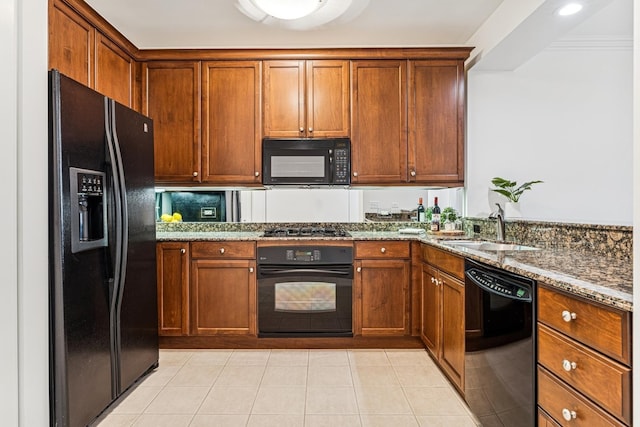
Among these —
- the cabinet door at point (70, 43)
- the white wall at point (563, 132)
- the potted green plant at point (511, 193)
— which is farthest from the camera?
the white wall at point (563, 132)

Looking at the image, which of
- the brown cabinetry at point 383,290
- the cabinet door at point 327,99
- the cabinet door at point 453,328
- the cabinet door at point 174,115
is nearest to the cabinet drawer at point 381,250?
the brown cabinetry at point 383,290

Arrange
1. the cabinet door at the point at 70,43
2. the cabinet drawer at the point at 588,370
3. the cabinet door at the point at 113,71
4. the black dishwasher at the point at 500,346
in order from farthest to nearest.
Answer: the cabinet door at the point at 113,71, the cabinet door at the point at 70,43, the black dishwasher at the point at 500,346, the cabinet drawer at the point at 588,370

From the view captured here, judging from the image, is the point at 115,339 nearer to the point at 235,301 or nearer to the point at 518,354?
the point at 235,301

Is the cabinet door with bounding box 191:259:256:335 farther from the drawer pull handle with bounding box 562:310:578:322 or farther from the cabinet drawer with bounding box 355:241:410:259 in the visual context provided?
the drawer pull handle with bounding box 562:310:578:322

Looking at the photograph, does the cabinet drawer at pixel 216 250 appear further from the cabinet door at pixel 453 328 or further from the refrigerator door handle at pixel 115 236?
the cabinet door at pixel 453 328

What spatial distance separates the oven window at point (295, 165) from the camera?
128 inches

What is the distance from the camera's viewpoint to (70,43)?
96.2 inches

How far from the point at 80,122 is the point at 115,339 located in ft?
3.79

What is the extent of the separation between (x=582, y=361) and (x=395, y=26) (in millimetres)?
2567

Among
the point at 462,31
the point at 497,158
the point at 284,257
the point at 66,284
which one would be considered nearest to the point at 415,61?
the point at 462,31

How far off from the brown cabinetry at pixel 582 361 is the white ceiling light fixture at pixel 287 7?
6.16ft

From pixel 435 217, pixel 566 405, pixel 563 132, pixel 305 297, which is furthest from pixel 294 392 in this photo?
pixel 563 132

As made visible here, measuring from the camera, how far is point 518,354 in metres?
1.49

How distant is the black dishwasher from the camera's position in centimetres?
143
